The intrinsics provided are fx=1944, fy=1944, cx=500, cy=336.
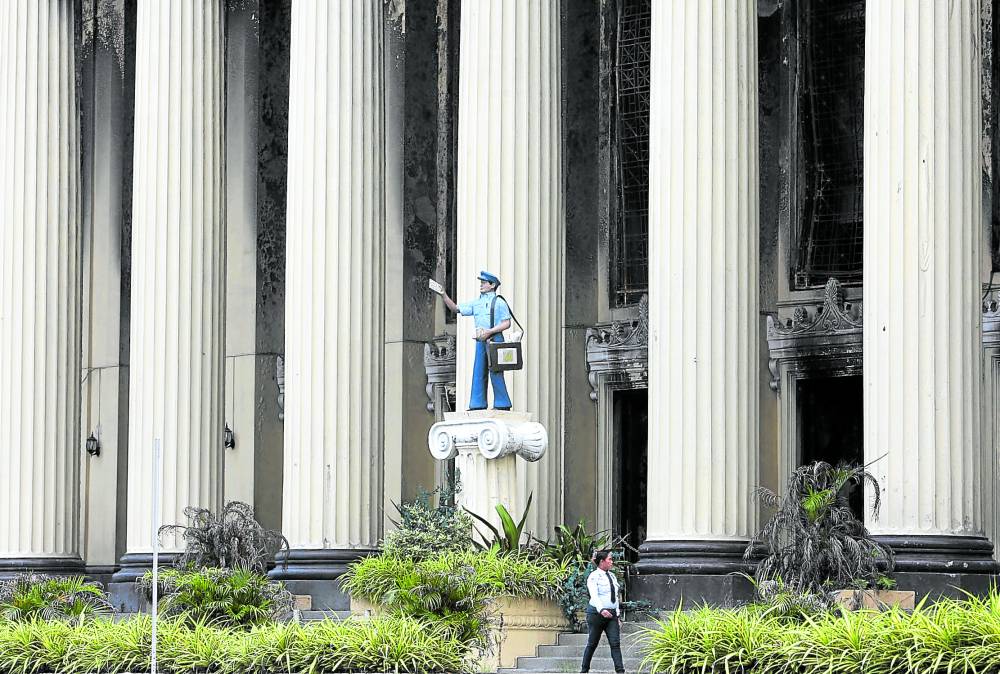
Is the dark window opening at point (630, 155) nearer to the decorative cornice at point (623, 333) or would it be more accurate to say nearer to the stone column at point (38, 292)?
the decorative cornice at point (623, 333)

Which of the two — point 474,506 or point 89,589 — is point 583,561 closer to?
point 474,506

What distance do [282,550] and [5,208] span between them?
9.03 metres

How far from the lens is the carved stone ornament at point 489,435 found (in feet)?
78.4

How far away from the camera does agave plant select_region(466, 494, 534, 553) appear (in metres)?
24.3

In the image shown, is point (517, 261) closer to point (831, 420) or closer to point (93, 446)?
point (831, 420)

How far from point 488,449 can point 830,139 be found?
Result: 10.1 metres

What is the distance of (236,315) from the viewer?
37625 mm

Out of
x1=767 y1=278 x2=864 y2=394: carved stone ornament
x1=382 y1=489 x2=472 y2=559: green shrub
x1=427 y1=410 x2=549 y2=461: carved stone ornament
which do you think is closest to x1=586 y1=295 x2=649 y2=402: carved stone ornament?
x1=767 y1=278 x2=864 y2=394: carved stone ornament

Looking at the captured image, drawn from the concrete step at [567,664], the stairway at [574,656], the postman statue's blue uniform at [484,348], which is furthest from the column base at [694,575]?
the postman statue's blue uniform at [484,348]

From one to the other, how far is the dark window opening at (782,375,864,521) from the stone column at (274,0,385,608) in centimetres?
682

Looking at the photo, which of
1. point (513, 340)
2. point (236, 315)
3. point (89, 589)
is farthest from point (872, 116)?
point (236, 315)

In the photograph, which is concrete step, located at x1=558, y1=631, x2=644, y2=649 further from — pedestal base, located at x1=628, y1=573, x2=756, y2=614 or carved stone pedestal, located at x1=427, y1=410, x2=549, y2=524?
carved stone pedestal, located at x1=427, y1=410, x2=549, y2=524

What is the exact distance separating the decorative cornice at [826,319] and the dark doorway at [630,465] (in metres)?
3.41

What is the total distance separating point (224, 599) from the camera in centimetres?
2556
